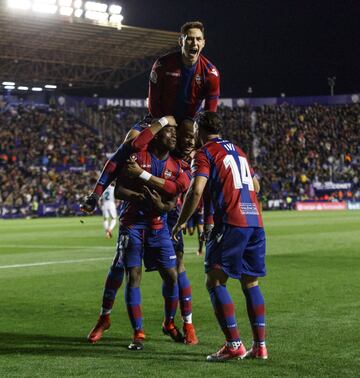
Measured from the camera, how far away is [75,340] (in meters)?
7.85

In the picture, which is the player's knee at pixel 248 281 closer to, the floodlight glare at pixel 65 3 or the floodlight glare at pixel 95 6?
the floodlight glare at pixel 65 3

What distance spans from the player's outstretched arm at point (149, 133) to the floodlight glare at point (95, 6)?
37.9 metres

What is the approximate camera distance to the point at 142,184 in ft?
25.6

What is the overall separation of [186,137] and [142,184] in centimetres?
80

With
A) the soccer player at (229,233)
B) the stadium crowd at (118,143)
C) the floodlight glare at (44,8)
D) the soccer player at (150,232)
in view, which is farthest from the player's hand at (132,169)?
the stadium crowd at (118,143)

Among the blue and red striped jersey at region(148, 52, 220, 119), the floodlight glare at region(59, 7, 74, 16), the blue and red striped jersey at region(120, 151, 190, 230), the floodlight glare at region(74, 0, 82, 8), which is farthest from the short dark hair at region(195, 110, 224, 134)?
the floodlight glare at region(74, 0, 82, 8)

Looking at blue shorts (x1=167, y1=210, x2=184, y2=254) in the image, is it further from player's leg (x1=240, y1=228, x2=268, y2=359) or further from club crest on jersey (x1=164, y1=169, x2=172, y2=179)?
player's leg (x1=240, y1=228, x2=268, y2=359)

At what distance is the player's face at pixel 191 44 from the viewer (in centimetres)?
754

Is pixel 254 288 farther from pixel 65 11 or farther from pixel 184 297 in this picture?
pixel 65 11

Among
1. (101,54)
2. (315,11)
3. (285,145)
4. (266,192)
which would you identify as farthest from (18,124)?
(315,11)

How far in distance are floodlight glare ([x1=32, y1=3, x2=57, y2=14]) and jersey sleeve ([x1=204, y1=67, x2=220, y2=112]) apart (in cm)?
3550

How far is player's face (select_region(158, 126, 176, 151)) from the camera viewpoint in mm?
7773

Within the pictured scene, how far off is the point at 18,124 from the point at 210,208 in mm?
50225

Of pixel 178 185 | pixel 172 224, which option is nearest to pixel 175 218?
pixel 172 224
